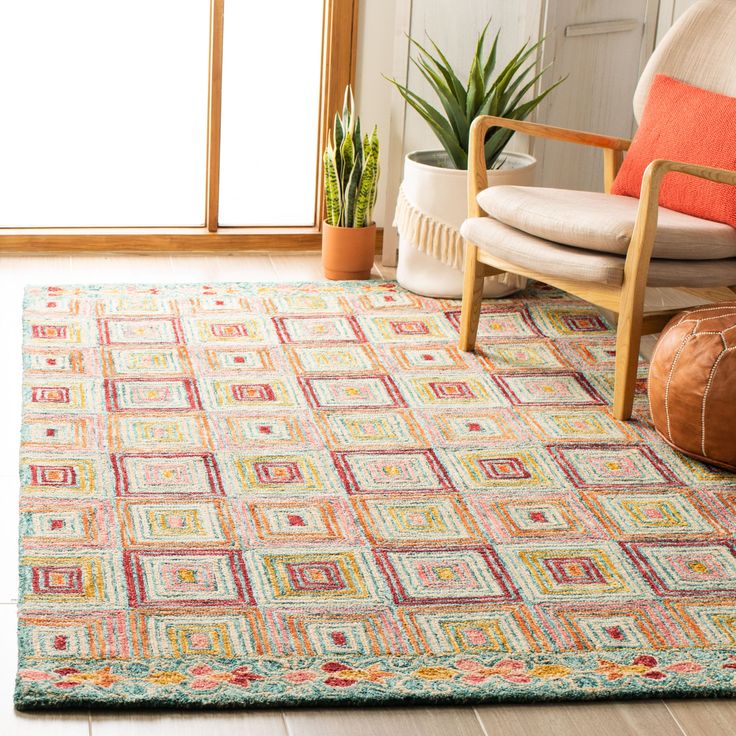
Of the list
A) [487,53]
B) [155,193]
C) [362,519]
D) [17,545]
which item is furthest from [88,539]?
[487,53]

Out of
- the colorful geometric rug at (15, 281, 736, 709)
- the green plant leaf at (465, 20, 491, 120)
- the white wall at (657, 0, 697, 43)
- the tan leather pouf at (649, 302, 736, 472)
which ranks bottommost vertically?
the colorful geometric rug at (15, 281, 736, 709)

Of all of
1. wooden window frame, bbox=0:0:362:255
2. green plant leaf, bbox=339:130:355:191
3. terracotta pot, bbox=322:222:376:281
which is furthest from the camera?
wooden window frame, bbox=0:0:362:255

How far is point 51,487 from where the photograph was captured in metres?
2.47

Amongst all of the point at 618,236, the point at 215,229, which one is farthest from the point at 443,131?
the point at 618,236

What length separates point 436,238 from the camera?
3740 mm

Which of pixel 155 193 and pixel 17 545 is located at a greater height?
pixel 155 193

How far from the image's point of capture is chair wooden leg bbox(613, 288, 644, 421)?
289 centimetres

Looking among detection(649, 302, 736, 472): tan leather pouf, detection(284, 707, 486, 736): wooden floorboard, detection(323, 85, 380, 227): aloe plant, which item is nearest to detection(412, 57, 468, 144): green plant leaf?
detection(323, 85, 380, 227): aloe plant

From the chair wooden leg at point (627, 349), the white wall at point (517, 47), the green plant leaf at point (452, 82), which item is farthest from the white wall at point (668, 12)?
the chair wooden leg at point (627, 349)

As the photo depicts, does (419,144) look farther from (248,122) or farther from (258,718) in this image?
(258,718)

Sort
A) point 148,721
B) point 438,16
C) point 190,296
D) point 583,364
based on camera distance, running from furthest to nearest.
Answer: point 438,16 < point 190,296 < point 583,364 < point 148,721

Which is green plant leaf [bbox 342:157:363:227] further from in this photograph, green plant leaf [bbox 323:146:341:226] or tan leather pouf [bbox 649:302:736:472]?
tan leather pouf [bbox 649:302:736:472]

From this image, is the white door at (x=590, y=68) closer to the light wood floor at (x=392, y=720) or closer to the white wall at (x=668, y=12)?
the white wall at (x=668, y=12)

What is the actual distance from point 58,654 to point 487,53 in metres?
2.78
